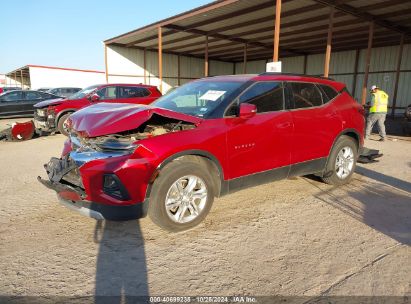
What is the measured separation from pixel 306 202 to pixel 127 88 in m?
Result: 8.48

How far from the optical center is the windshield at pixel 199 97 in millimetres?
3752

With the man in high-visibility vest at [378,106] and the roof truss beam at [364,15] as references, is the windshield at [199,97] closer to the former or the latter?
the man in high-visibility vest at [378,106]

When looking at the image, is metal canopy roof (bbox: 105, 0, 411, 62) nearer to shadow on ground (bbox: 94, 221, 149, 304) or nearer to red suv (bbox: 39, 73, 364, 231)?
red suv (bbox: 39, 73, 364, 231)

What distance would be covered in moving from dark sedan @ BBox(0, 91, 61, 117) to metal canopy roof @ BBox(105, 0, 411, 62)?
6.81 m

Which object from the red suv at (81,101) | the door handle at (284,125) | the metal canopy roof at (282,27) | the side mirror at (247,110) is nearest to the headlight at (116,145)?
the side mirror at (247,110)

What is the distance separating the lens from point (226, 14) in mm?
14297

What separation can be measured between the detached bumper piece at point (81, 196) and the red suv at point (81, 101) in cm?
653

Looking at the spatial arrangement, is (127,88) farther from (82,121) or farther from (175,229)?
(175,229)

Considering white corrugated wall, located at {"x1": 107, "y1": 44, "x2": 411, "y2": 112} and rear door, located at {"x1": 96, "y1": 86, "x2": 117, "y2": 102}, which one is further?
white corrugated wall, located at {"x1": 107, "y1": 44, "x2": 411, "y2": 112}

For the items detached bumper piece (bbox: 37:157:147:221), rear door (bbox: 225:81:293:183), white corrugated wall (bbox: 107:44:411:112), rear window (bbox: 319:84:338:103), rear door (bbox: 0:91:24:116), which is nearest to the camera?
detached bumper piece (bbox: 37:157:147:221)

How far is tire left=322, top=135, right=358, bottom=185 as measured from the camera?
4.86 metres

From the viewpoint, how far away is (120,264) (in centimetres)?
276

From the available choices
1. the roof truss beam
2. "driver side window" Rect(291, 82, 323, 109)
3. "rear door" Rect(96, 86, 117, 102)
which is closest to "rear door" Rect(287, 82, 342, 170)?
"driver side window" Rect(291, 82, 323, 109)

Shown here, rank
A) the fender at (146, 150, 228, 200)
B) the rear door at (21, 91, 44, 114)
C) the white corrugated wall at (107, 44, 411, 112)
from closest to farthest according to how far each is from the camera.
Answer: the fender at (146, 150, 228, 200) → the rear door at (21, 91, 44, 114) → the white corrugated wall at (107, 44, 411, 112)
